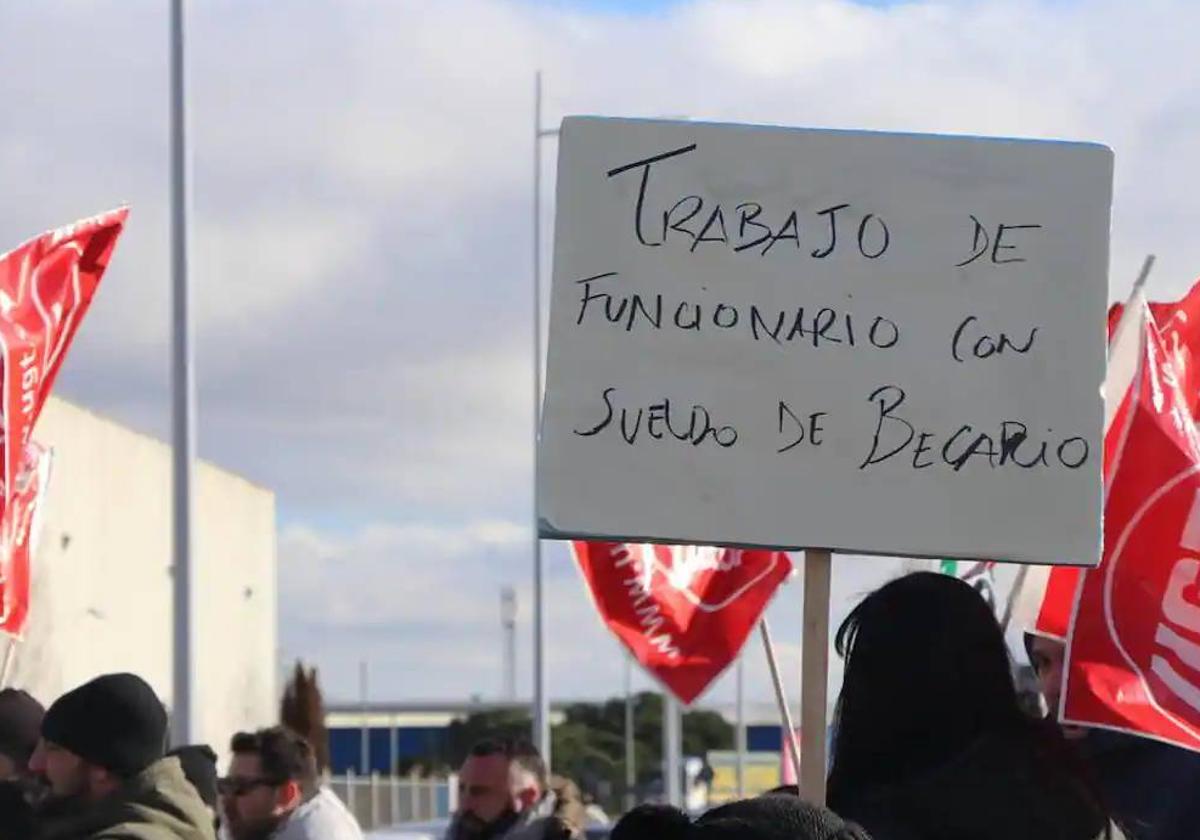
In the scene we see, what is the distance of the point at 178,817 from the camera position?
18.7 feet

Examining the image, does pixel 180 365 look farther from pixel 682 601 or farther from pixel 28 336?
pixel 28 336

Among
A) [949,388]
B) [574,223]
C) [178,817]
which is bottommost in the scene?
[178,817]

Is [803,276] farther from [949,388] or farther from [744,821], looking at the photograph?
[744,821]

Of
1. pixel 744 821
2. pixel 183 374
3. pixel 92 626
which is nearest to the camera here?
pixel 744 821

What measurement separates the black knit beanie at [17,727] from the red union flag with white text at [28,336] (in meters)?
0.59

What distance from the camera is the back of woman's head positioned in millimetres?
4121

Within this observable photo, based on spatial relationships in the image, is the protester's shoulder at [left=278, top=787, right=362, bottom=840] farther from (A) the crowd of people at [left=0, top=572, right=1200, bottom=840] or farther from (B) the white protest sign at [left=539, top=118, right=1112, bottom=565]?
(B) the white protest sign at [left=539, top=118, right=1112, bottom=565]

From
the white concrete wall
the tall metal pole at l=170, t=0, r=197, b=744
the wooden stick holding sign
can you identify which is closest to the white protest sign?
the wooden stick holding sign

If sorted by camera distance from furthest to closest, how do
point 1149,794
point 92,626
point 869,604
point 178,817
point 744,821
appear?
1. point 92,626
2. point 178,817
3. point 1149,794
4. point 869,604
5. point 744,821

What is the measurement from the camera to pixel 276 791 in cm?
820

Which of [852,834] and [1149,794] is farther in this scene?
[1149,794]

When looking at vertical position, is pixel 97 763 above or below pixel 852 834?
below

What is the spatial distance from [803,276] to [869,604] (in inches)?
24.5

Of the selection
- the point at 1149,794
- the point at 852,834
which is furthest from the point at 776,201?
the point at 852,834
